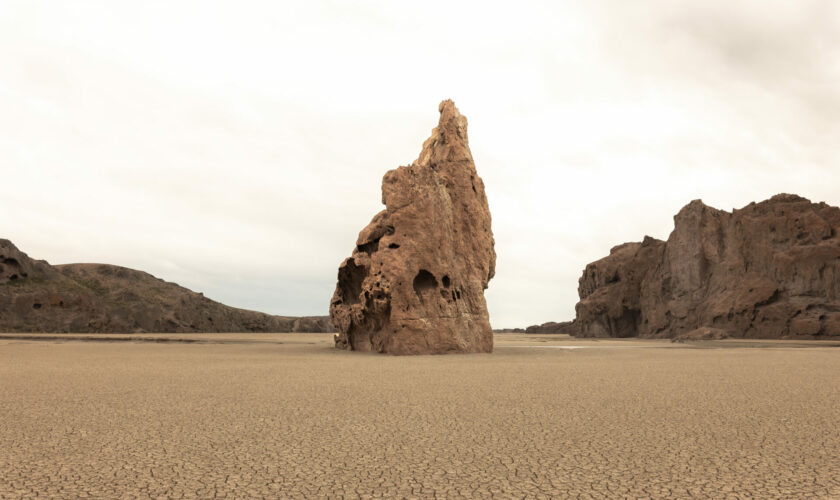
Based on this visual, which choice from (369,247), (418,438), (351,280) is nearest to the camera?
(418,438)

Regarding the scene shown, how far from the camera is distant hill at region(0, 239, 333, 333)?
56062 mm

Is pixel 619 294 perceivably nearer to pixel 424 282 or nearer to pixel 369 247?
pixel 369 247

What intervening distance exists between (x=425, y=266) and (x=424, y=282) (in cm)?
93

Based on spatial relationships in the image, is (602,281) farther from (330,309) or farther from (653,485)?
(653,485)

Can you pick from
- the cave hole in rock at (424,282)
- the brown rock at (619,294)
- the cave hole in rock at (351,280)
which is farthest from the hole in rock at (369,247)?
the brown rock at (619,294)

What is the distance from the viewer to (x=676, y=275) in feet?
199

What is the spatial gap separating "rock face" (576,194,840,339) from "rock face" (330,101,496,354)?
31447mm

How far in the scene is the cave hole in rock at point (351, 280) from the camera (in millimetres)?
24498

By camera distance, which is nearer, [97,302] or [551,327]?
[97,302]

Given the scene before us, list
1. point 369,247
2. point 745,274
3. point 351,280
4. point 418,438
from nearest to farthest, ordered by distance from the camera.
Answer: point 418,438, point 369,247, point 351,280, point 745,274

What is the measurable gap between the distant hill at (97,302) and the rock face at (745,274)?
62485mm

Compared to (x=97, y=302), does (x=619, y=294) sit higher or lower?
higher

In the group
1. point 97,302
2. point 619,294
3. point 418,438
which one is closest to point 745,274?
point 619,294

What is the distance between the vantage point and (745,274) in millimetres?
52094
